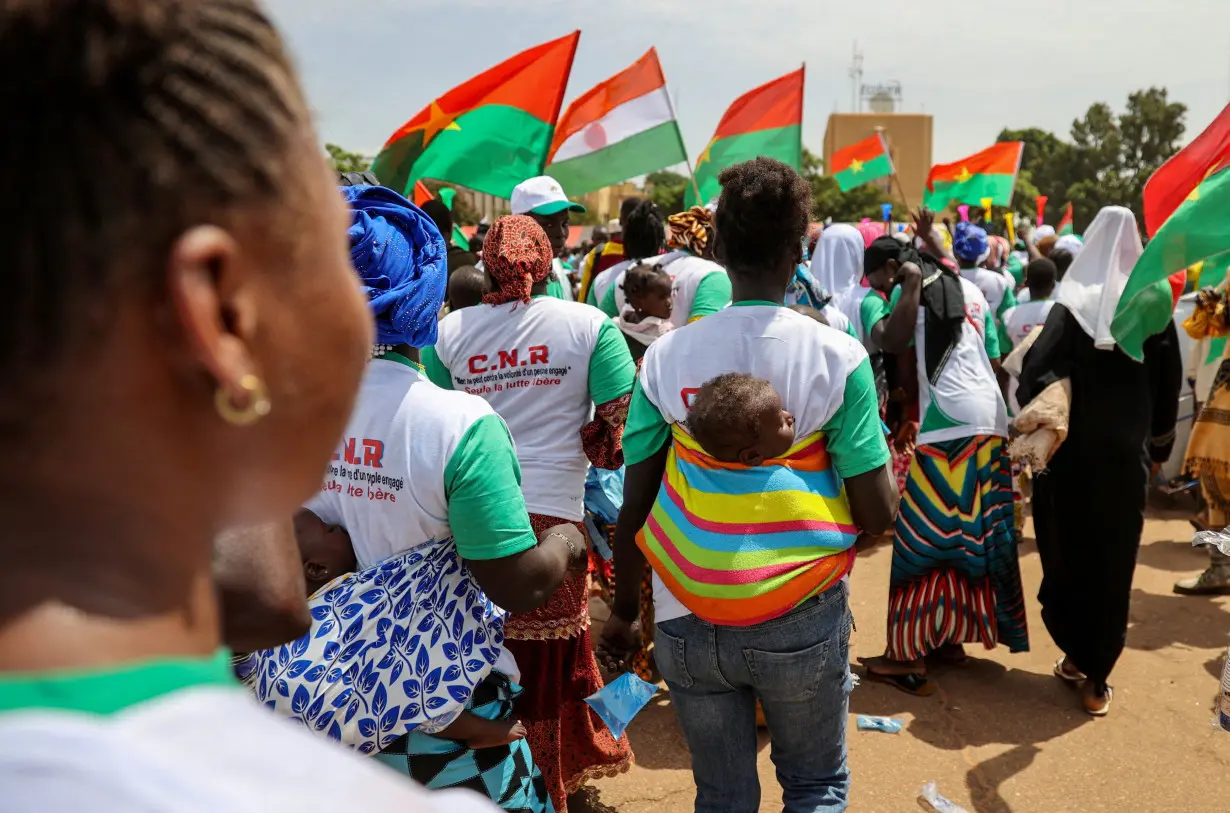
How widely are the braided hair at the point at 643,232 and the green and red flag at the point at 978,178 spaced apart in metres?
7.63

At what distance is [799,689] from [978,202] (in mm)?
11627

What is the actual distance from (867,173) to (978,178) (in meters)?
1.34

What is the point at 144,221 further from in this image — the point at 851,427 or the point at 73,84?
the point at 851,427

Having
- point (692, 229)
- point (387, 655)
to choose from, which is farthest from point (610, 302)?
point (387, 655)

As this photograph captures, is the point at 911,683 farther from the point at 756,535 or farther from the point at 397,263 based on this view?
the point at 397,263

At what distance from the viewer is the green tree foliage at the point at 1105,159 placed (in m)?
37.1

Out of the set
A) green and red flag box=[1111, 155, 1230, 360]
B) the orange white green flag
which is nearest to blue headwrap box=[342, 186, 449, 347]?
green and red flag box=[1111, 155, 1230, 360]

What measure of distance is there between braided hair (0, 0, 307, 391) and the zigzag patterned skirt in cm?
458

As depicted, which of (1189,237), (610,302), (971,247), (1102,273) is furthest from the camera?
(971,247)

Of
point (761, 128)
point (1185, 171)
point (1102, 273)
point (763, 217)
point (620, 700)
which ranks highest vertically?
point (761, 128)

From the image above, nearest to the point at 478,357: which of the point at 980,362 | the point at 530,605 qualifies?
the point at 530,605

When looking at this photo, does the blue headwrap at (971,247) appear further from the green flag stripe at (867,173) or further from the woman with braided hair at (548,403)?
the green flag stripe at (867,173)

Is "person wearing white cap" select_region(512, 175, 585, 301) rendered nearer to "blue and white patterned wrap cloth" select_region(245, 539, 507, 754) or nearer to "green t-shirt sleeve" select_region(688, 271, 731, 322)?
"green t-shirt sleeve" select_region(688, 271, 731, 322)

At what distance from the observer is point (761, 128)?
8.13 metres
